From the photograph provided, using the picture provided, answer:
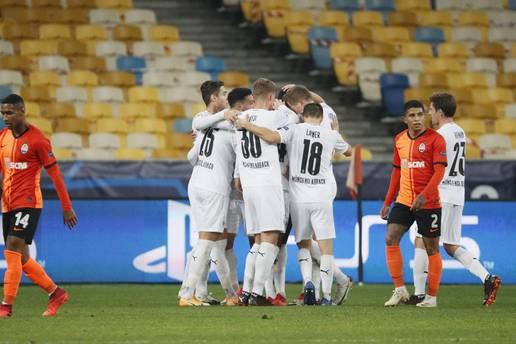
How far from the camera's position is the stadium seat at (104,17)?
24141 mm

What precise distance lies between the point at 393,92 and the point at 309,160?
11190 mm

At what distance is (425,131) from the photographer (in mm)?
12328

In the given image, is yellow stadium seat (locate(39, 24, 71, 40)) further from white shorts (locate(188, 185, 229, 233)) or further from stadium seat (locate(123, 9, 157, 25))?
white shorts (locate(188, 185, 229, 233))

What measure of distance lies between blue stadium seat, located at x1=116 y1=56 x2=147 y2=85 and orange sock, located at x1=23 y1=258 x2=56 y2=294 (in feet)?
39.9

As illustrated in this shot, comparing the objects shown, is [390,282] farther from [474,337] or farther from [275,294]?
[474,337]

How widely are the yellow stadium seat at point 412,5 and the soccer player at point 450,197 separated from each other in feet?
43.9

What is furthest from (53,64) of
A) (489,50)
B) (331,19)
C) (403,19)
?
(489,50)

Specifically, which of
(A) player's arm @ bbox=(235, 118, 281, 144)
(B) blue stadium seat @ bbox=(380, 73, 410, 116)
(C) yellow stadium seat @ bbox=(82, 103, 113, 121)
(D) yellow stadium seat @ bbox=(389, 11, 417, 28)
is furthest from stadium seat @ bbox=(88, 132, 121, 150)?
(A) player's arm @ bbox=(235, 118, 281, 144)

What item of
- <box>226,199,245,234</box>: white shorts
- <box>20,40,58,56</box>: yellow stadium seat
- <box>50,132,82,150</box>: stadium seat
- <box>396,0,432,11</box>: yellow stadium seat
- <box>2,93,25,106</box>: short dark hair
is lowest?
<box>226,199,245,234</box>: white shorts

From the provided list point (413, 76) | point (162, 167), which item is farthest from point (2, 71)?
point (413, 76)

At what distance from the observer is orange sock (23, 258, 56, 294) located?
11.5 metres

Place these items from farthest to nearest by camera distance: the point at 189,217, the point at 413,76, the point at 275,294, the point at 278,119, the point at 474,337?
the point at 413,76
the point at 189,217
the point at 275,294
the point at 278,119
the point at 474,337

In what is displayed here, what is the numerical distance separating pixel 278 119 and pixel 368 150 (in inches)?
385

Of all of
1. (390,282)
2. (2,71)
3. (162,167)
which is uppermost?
(2,71)
